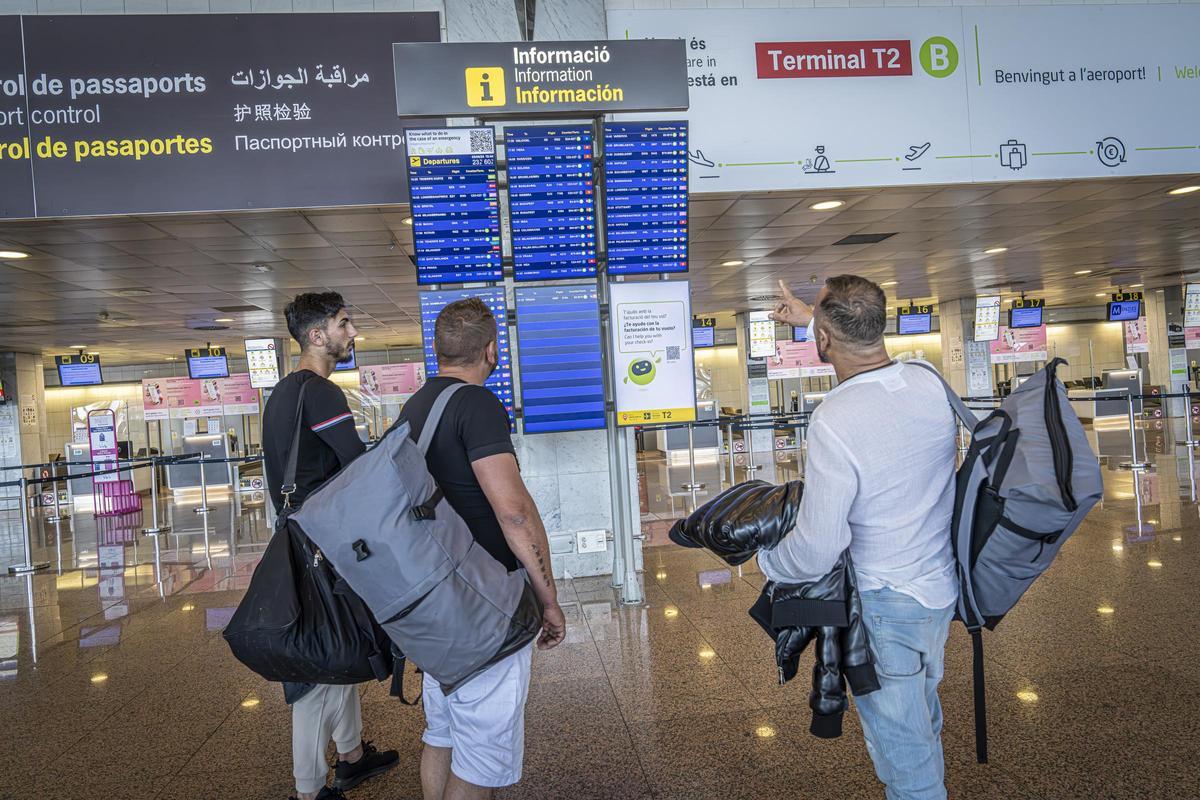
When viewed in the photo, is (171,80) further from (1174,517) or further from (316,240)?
(1174,517)

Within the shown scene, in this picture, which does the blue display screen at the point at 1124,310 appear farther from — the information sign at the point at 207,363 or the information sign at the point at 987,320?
the information sign at the point at 207,363

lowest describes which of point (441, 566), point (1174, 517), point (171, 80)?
point (1174, 517)

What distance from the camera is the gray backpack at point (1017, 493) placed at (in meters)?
1.52

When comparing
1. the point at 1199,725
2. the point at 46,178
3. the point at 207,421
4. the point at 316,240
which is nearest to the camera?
the point at 1199,725

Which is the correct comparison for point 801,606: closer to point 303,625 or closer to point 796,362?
point 303,625

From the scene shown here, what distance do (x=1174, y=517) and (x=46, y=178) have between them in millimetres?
9192

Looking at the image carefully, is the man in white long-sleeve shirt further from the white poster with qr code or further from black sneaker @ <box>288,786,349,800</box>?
the white poster with qr code

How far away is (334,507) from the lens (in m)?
1.69

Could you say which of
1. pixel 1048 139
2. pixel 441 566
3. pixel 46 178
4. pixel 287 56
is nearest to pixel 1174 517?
pixel 1048 139

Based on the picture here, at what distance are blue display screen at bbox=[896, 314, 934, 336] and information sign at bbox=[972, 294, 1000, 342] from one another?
1.44 m

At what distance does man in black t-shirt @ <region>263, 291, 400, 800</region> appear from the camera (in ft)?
7.82

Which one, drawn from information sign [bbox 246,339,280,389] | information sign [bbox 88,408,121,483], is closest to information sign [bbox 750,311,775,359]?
information sign [bbox 246,339,280,389]

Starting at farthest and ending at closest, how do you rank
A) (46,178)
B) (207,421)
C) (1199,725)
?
(207,421) < (46,178) < (1199,725)

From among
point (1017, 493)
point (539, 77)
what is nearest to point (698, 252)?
point (539, 77)
